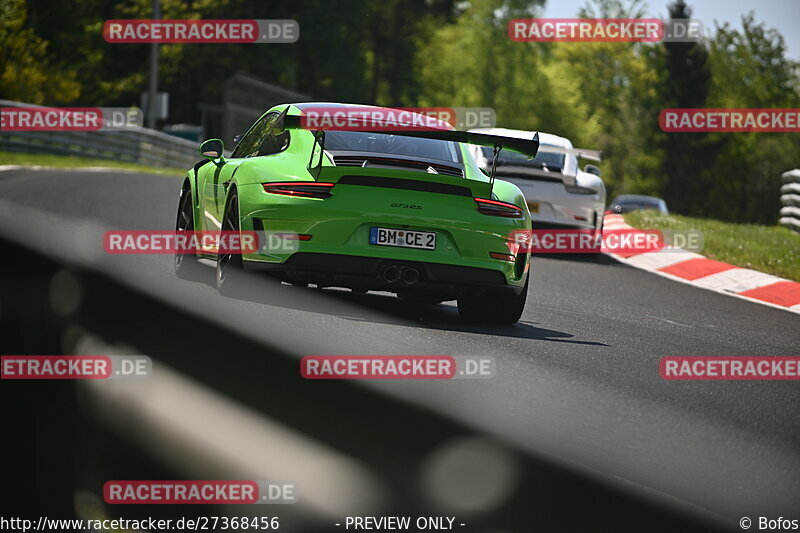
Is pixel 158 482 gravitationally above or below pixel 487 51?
below

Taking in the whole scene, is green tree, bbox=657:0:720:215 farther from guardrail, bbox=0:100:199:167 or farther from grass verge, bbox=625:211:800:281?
grass verge, bbox=625:211:800:281

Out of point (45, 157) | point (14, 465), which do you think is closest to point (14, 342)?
point (14, 465)

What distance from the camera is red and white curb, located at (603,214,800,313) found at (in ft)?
46.0

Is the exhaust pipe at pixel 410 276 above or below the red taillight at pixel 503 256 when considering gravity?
below

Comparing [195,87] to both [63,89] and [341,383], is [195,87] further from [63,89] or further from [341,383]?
[341,383]

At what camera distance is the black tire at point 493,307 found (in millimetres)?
9031

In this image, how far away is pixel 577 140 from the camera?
8831cm

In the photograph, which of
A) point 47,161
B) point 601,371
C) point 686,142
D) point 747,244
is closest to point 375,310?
point 601,371

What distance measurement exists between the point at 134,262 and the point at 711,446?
6.00 metres
